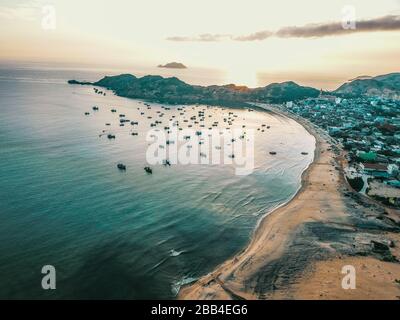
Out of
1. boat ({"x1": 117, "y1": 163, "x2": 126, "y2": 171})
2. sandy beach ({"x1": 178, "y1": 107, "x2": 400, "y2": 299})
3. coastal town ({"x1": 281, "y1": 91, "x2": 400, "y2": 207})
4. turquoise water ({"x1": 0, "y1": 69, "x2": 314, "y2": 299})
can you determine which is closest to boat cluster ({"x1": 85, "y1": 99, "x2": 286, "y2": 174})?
turquoise water ({"x1": 0, "y1": 69, "x2": 314, "y2": 299})

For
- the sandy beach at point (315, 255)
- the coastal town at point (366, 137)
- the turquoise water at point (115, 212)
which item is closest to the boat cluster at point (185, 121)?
the turquoise water at point (115, 212)

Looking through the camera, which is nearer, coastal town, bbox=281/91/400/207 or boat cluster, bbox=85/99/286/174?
coastal town, bbox=281/91/400/207

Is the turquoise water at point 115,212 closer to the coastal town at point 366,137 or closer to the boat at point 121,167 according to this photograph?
the boat at point 121,167

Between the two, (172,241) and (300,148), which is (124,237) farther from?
(300,148)

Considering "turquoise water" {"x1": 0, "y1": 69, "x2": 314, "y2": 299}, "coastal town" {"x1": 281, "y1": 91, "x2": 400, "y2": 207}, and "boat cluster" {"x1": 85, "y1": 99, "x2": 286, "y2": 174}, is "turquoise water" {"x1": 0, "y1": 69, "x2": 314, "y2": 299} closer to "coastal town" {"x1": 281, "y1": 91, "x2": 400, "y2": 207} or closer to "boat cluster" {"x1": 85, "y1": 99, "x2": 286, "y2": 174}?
"coastal town" {"x1": 281, "y1": 91, "x2": 400, "y2": 207}

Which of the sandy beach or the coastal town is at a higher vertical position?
the coastal town
